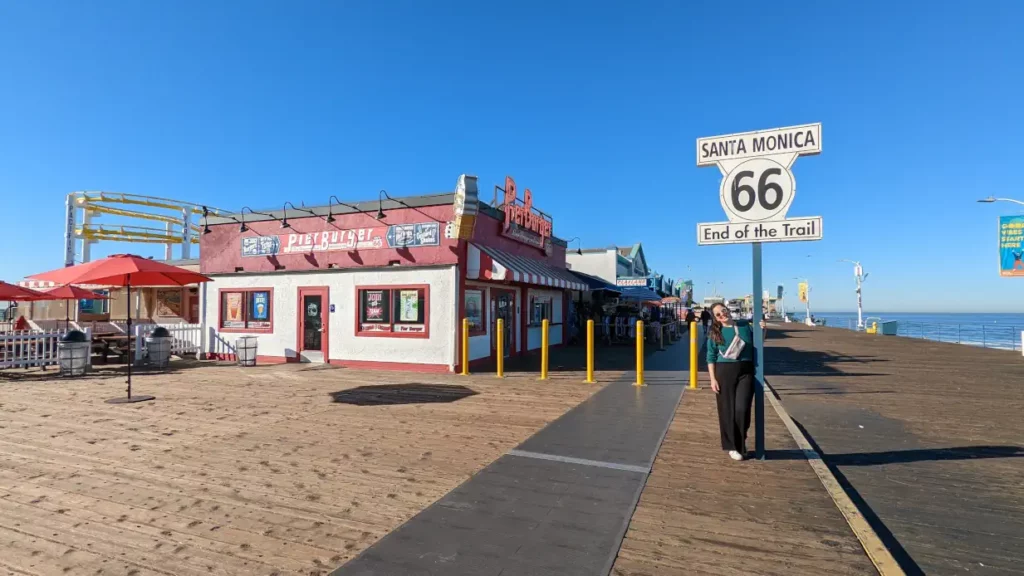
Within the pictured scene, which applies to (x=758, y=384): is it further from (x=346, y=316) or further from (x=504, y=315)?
(x=346, y=316)

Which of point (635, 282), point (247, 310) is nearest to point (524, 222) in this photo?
point (247, 310)

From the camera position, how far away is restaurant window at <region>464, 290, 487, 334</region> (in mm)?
12633

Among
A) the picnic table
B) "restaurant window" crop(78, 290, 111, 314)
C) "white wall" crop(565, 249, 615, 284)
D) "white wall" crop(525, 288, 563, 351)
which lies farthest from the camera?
"white wall" crop(565, 249, 615, 284)

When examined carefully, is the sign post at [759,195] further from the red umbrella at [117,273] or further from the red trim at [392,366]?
the red umbrella at [117,273]

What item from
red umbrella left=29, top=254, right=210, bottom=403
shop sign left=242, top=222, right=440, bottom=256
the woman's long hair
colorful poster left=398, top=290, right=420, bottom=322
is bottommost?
the woman's long hair

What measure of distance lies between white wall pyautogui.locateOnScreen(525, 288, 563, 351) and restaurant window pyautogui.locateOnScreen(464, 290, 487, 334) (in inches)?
127

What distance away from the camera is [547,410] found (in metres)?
7.68

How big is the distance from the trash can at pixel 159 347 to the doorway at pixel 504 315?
892cm

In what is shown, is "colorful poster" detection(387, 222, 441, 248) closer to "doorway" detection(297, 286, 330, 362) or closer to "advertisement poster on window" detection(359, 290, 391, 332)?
"advertisement poster on window" detection(359, 290, 391, 332)

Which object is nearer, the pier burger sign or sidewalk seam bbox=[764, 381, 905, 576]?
sidewalk seam bbox=[764, 381, 905, 576]

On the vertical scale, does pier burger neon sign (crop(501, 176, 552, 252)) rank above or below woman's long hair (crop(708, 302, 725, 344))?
above

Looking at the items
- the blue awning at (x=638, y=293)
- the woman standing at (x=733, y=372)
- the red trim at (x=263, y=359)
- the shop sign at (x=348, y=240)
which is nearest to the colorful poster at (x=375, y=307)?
the shop sign at (x=348, y=240)

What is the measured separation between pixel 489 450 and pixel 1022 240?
2568 centimetres

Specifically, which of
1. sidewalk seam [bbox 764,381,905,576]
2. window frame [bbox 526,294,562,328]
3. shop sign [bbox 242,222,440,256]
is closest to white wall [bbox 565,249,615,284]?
window frame [bbox 526,294,562,328]
